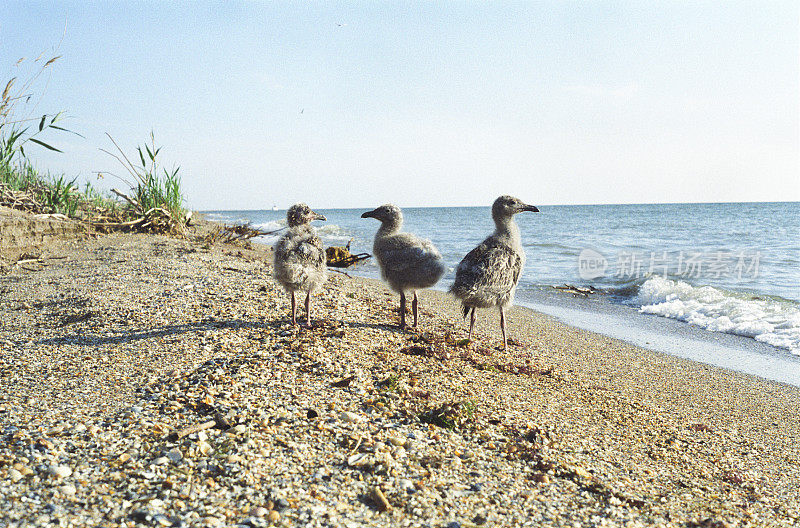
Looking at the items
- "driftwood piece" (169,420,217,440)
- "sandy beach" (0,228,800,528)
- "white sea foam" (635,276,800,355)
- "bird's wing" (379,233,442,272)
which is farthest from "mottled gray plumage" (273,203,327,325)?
"white sea foam" (635,276,800,355)

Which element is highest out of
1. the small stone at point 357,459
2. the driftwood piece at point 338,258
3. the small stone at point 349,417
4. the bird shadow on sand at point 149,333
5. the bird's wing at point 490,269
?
the bird's wing at point 490,269

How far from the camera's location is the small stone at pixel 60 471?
2807mm

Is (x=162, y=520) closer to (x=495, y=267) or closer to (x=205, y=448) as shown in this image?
(x=205, y=448)

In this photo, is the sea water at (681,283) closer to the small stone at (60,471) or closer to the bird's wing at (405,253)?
the bird's wing at (405,253)

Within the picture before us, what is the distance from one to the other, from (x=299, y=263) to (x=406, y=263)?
142cm

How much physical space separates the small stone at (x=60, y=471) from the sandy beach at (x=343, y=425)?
2cm

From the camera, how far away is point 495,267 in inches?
251

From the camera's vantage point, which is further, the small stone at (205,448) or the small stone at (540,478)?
the small stone at (540,478)

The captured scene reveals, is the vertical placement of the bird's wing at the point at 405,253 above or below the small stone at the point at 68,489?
above

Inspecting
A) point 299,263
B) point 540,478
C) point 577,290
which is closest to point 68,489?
point 540,478

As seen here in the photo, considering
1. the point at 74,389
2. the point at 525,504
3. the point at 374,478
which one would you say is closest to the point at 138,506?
the point at 374,478

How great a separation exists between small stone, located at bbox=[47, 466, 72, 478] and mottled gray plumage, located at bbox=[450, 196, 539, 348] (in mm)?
4399

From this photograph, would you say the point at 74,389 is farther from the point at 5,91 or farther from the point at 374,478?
the point at 5,91

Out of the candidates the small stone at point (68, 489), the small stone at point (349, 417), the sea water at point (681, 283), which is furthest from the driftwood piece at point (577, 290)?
the small stone at point (68, 489)
